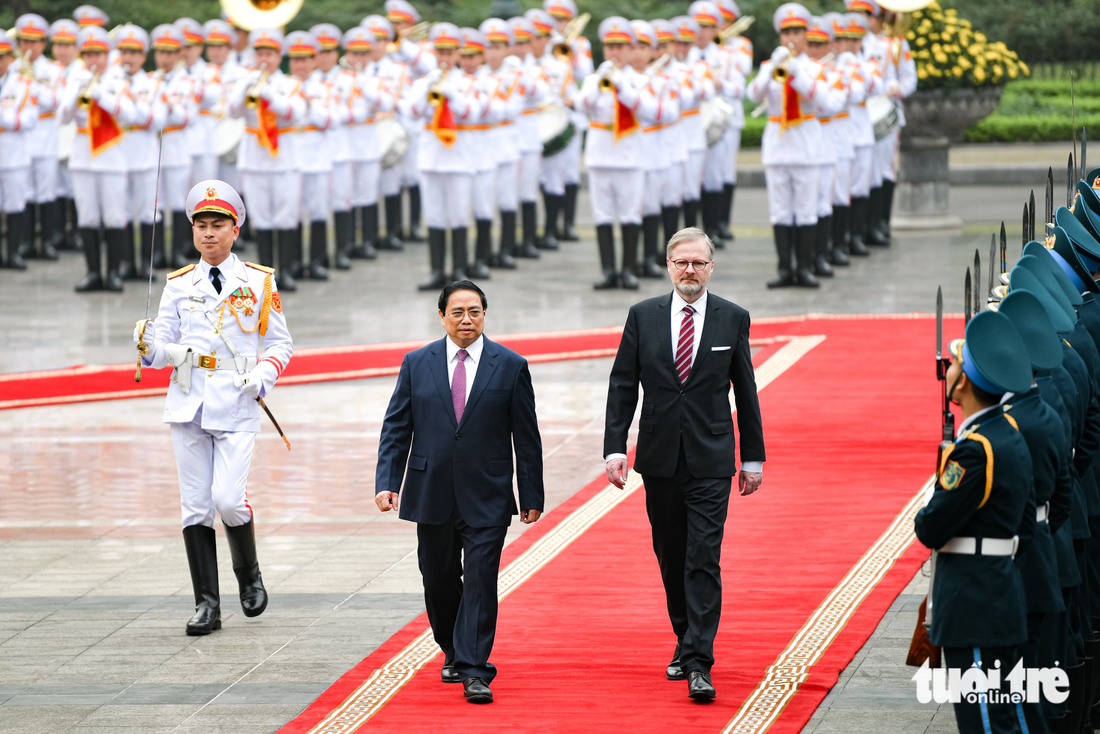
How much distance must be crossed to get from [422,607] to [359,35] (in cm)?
1178

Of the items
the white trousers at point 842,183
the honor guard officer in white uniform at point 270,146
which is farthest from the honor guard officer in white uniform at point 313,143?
the white trousers at point 842,183

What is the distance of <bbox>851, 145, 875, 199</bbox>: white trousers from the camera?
1712 centimetres

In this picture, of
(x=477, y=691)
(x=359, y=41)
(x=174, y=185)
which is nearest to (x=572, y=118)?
(x=359, y=41)

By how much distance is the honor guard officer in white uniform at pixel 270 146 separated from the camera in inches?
619

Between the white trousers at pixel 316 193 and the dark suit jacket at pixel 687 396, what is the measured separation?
1116 cm

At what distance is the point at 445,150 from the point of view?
52.8 ft

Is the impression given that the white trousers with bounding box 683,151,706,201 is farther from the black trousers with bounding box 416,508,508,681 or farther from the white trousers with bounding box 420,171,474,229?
the black trousers with bounding box 416,508,508,681

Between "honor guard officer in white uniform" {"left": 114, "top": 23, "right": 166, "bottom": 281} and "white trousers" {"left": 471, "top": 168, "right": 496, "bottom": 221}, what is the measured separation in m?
2.93

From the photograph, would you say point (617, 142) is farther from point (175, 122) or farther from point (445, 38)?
point (175, 122)

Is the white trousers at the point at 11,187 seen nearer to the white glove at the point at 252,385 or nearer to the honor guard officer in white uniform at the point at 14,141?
the honor guard officer in white uniform at the point at 14,141

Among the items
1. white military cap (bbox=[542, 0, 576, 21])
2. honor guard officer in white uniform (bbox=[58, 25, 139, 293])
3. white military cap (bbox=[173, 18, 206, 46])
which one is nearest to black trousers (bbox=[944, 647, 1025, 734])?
honor guard officer in white uniform (bbox=[58, 25, 139, 293])

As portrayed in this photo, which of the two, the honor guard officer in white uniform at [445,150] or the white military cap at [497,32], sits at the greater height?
the white military cap at [497,32]

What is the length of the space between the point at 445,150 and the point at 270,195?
1.63m

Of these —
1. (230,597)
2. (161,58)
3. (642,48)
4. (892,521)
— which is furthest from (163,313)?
(161,58)
